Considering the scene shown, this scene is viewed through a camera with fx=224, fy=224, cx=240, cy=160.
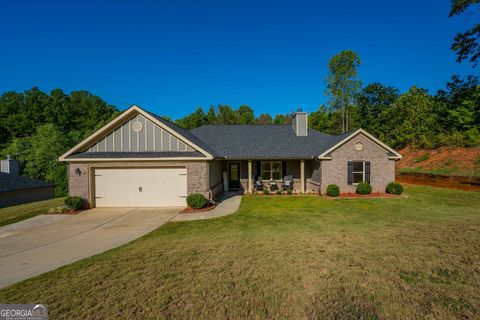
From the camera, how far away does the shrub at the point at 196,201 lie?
1144 centimetres

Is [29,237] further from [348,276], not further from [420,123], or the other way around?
[420,123]

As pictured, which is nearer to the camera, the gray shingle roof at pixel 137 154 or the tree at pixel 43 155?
the gray shingle roof at pixel 137 154

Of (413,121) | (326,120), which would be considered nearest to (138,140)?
(413,121)

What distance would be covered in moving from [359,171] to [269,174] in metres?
6.24

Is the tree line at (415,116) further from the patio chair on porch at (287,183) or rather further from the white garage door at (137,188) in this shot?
the white garage door at (137,188)

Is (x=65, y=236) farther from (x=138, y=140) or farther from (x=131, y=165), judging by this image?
(x=138, y=140)

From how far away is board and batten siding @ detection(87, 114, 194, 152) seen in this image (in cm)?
1235

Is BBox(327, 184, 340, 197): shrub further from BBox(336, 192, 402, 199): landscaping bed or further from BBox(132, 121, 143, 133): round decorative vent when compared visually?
BBox(132, 121, 143, 133): round decorative vent

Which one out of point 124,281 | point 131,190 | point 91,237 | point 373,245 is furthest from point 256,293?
point 131,190

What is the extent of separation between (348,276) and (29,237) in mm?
9936

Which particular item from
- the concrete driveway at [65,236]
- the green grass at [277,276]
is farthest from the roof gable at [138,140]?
the green grass at [277,276]

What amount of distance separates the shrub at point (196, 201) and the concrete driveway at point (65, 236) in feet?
2.75

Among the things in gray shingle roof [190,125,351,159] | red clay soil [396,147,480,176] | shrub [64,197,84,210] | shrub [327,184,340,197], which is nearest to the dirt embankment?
red clay soil [396,147,480,176]

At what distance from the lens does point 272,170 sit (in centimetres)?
1736
